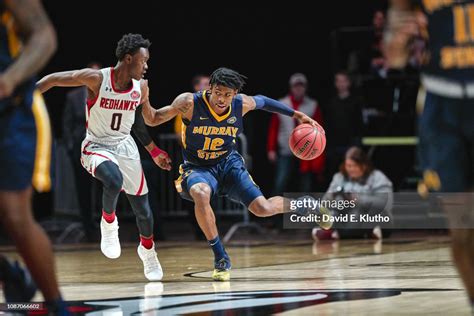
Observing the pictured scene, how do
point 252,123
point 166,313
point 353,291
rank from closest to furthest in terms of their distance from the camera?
point 166,313
point 353,291
point 252,123

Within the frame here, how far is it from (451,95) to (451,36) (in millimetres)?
248

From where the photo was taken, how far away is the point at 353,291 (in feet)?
20.5

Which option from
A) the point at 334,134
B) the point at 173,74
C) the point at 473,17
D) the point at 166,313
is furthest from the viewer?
the point at 173,74

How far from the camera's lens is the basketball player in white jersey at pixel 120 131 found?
7750 mm

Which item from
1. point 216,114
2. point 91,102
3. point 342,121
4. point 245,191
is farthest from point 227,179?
point 342,121

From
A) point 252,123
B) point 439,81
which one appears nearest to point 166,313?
point 439,81

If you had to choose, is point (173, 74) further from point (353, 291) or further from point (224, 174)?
point (353, 291)

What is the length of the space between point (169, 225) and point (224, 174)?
7507mm

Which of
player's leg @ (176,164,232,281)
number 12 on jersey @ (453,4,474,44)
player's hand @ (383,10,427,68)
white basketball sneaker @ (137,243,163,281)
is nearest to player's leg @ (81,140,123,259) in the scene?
white basketball sneaker @ (137,243,163,281)

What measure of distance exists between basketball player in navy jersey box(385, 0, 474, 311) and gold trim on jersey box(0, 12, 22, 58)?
160 cm

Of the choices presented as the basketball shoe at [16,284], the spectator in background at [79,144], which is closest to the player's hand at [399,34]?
the basketball shoe at [16,284]

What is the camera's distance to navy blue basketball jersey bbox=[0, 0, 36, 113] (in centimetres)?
414

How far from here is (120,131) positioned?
803cm

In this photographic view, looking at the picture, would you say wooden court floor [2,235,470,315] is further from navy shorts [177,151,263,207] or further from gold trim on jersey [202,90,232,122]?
gold trim on jersey [202,90,232,122]
